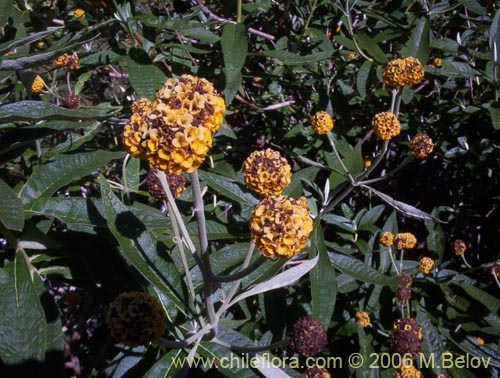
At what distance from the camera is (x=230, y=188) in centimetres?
194

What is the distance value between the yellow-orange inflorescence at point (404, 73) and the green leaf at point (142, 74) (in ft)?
3.54

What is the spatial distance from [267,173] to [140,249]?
1.53 ft

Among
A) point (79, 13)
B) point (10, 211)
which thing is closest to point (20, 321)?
point (10, 211)

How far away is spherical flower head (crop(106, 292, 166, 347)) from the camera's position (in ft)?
3.80

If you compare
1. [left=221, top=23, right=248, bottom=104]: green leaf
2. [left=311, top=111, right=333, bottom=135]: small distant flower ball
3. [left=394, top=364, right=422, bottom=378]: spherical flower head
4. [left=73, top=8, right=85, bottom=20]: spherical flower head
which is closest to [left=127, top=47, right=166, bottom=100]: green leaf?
[left=221, top=23, right=248, bottom=104]: green leaf

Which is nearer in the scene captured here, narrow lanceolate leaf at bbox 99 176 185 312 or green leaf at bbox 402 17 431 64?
narrow lanceolate leaf at bbox 99 176 185 312

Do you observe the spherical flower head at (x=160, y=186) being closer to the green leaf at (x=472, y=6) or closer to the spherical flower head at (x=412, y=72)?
the spherical flower head at (x=412, y=72)

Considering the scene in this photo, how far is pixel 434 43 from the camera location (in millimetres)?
2414

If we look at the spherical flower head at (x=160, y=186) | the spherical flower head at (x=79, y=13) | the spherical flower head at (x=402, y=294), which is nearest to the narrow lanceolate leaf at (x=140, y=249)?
the spherical flower head at (x=160, y=186)

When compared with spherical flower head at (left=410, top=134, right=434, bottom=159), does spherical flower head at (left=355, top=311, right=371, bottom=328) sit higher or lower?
lower

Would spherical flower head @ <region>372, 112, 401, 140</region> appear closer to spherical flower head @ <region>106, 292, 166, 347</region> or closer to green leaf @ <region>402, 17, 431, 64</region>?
green leaf @ <region>402, 17, 431, 64</region>

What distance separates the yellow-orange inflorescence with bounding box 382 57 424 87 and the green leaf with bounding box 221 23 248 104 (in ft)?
2.48

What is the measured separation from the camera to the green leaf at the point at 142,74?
181 cm

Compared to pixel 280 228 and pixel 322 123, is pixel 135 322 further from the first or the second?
pixel 322 123
